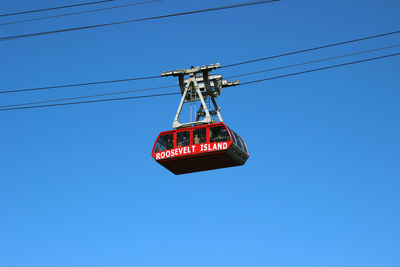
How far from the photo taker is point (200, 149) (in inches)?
1732

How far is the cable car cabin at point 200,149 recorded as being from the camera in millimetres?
43875

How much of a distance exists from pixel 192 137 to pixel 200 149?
1.32 metres

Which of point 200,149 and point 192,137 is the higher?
point 192,137

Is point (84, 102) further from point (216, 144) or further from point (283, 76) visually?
point (283, 76)

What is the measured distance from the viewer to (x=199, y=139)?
44844 mm

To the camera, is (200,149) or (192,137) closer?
(200,149)

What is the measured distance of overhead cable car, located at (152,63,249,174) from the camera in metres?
44.0

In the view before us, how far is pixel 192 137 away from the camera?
148 ft

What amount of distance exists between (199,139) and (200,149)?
3.33 ft

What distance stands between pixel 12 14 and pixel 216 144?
530 inches

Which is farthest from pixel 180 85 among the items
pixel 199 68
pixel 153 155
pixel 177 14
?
pixel 177 14

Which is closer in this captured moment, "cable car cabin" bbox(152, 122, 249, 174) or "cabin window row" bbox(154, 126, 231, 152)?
"cable car cabin" bbox(152, 122, 249, 174)

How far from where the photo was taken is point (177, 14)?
40156 millimetres

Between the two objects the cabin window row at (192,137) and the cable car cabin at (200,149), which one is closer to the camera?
the cable car cabin at (200,149)
